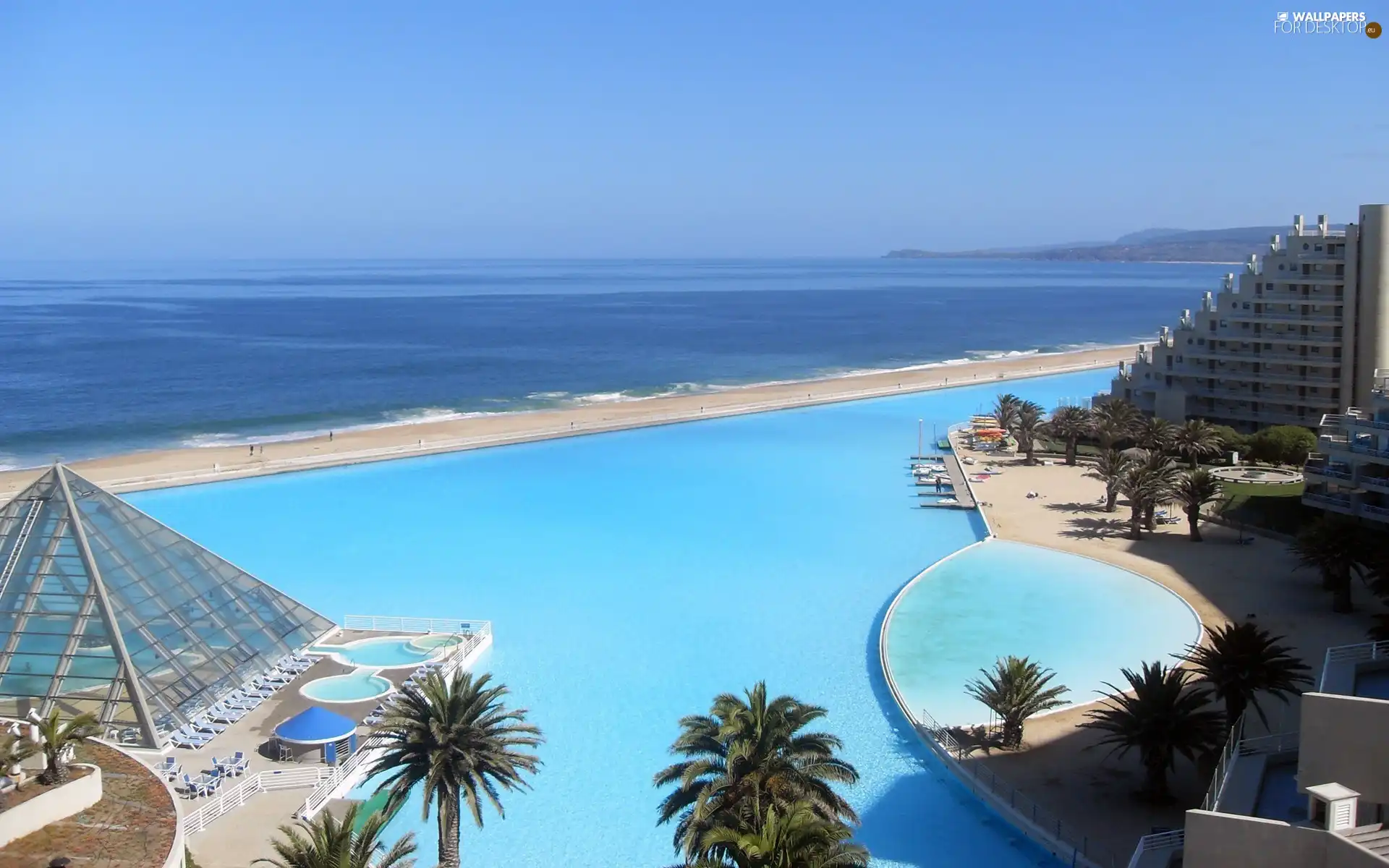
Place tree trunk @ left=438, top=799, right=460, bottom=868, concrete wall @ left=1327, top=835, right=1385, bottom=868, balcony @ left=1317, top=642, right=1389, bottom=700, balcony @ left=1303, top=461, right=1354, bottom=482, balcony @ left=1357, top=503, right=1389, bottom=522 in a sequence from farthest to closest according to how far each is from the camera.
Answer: balcony @ left=1303, top=461, right=1354, bottom=482 → balcony @ left=1357, top=503, right=1389, bottom=522 → tree trunk @ left=438, top=799, right=460, bottom=868 → balcony @ left=1317, top=642, right=1389, bottom=700 → concrete wall @ left=1327, top=835, right=1385, bottom=868

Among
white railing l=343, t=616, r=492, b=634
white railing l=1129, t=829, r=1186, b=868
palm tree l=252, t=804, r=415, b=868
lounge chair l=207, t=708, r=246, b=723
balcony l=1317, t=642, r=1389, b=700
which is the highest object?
balcony l=1317, t=642, r=1389, b=700

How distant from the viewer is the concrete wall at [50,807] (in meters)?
10.9

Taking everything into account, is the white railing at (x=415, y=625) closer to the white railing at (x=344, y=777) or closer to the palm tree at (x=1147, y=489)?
the white railing at (x=344, y=777)

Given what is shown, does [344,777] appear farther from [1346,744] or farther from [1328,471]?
[1328,471]

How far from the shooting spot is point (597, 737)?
1942 cm

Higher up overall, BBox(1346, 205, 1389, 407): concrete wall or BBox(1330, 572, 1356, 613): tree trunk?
BBox(1346, 205, 1389, 407): concrete wall

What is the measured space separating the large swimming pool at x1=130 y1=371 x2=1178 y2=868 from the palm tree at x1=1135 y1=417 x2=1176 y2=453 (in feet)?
27.2

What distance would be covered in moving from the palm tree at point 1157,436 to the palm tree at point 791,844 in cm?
3003

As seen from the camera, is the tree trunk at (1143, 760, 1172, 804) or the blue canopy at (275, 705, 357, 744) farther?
the blue canopy at (275, 705, 357, 744)

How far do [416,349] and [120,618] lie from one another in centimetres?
7108

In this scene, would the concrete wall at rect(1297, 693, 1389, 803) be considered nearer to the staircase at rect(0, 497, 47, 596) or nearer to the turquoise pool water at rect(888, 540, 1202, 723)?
the turquoise pool water at rect(888, 540, 1202, 723)

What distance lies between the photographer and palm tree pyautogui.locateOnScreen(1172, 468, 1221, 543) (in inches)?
1182

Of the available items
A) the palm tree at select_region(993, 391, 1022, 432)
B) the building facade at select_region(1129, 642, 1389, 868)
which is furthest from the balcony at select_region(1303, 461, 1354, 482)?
the building facade at select_region(1129, 642, 1389, 868)

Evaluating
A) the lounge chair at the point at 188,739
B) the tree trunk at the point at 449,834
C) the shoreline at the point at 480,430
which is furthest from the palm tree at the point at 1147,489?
the shoreline at the point at 480,430
